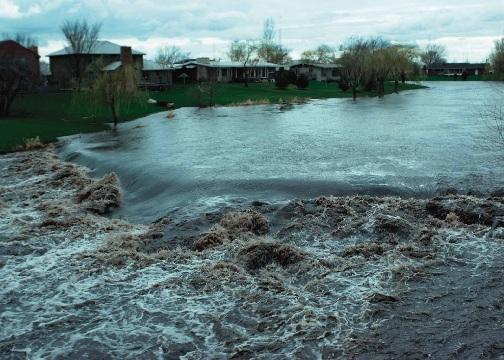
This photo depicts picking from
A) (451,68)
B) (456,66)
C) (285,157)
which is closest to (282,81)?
(285,157)

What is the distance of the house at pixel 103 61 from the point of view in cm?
6438

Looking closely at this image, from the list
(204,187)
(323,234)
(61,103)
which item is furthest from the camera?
(61,103)

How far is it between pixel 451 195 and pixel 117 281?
8.86m

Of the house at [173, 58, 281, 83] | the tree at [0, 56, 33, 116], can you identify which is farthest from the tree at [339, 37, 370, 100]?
the tree at [0, 56, 33, 116]

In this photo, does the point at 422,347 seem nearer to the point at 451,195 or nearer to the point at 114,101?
the point at 451,195

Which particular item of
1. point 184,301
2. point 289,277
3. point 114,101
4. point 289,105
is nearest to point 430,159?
point 289,277

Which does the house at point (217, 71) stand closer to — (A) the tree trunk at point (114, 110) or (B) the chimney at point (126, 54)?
(B) the chimney at point (126, 54)

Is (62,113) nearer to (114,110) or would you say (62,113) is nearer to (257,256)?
(114,110)

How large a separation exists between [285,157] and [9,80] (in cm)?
2496

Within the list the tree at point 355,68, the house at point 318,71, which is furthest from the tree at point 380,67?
the house at point 318,71

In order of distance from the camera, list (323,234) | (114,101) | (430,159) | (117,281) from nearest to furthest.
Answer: (117,281) → (323,234) → (430,159) → (114,101)

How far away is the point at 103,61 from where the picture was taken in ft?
206

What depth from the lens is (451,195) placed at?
47.1 feet

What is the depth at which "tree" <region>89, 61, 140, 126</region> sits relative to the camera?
107ft
